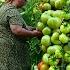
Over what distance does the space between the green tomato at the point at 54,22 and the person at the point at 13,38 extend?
1.72 ft

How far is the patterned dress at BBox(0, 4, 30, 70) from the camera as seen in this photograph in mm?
3900

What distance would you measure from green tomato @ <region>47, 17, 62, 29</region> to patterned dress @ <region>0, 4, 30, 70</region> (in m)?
0.68

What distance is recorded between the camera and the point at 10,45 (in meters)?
4.02

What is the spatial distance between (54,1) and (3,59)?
45.3 inches

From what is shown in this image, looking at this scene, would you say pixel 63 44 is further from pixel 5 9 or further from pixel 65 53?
pixel 5 9

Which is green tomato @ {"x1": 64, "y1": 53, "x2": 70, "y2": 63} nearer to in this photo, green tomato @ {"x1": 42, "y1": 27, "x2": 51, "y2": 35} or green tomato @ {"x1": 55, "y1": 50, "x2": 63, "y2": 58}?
green tomato @ {"x1": 55, "y1": 50, "x2": 63, "y2": 58}

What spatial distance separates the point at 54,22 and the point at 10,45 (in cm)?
103

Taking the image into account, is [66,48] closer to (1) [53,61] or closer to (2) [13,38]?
(1) [53,61]

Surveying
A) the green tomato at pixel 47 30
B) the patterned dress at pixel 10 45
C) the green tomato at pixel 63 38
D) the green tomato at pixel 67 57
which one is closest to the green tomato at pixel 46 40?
the green tomato at pixel 47 30

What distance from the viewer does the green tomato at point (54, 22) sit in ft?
10.3

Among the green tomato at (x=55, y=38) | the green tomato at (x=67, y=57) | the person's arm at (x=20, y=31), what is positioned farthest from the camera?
the person's arm at (x=20, y=31)

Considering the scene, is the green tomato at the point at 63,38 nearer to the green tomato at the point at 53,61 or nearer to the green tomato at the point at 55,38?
the green tomato at the point at 55,38

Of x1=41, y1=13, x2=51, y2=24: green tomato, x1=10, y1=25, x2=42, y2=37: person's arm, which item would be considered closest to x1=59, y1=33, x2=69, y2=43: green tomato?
x1=41, y1=13, x2=51, y2=24: green tomato

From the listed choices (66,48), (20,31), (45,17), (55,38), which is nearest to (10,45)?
(20,31)
